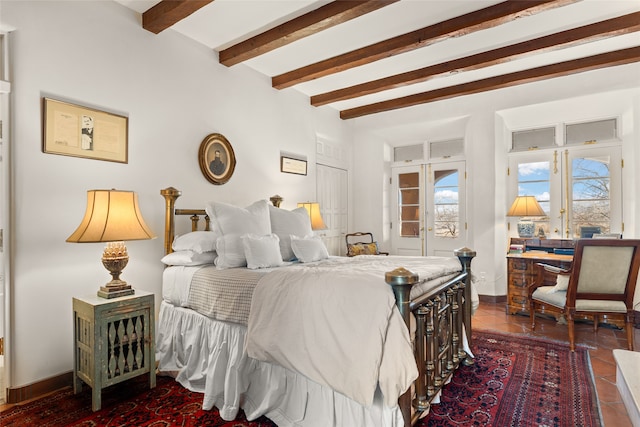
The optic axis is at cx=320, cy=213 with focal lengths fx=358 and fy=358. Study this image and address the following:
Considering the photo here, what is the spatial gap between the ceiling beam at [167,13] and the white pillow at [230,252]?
1712mm

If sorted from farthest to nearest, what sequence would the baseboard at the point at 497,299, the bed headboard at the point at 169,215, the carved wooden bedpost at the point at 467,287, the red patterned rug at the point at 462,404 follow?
the baseboard at the point at 497,299 → the bed headboard at the point at 169,215 → the carved wooden bedpost at the point at 467,287 → the red patterned rug at the point at 462,404

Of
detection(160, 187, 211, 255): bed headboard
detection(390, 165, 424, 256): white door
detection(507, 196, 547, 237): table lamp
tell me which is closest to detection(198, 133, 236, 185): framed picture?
detection(160, 187, 211, 255): bed headboard

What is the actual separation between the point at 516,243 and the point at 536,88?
1.98m

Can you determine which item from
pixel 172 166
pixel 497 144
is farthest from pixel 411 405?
pixel 497 144

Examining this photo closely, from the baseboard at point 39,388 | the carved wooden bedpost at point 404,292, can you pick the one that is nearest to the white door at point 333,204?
the baseboard at point 39,388

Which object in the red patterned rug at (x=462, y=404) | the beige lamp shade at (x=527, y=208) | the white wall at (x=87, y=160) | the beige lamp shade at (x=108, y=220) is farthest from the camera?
the beige lamp shade at (x=527, y=208)

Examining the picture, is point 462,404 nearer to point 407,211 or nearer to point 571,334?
point 571,334

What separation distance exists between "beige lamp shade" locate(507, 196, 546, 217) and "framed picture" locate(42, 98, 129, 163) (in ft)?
14.1

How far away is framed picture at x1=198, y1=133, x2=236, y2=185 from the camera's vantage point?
347 cm

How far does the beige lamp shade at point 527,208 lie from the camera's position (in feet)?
14.2

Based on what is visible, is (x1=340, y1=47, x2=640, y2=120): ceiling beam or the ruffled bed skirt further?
(x1=340, y1=47, x2=640, y2=120): ceiling beam

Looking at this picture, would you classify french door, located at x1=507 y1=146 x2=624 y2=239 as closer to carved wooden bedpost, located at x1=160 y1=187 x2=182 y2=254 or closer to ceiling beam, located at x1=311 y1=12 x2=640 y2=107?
ceiling beam, located at x1=311 y1=12 x2=640 y2=107

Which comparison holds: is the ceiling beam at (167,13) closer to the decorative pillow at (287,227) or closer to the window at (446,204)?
the decorative pillow at (287,227)

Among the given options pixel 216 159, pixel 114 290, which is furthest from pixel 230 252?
pixel 216 159
